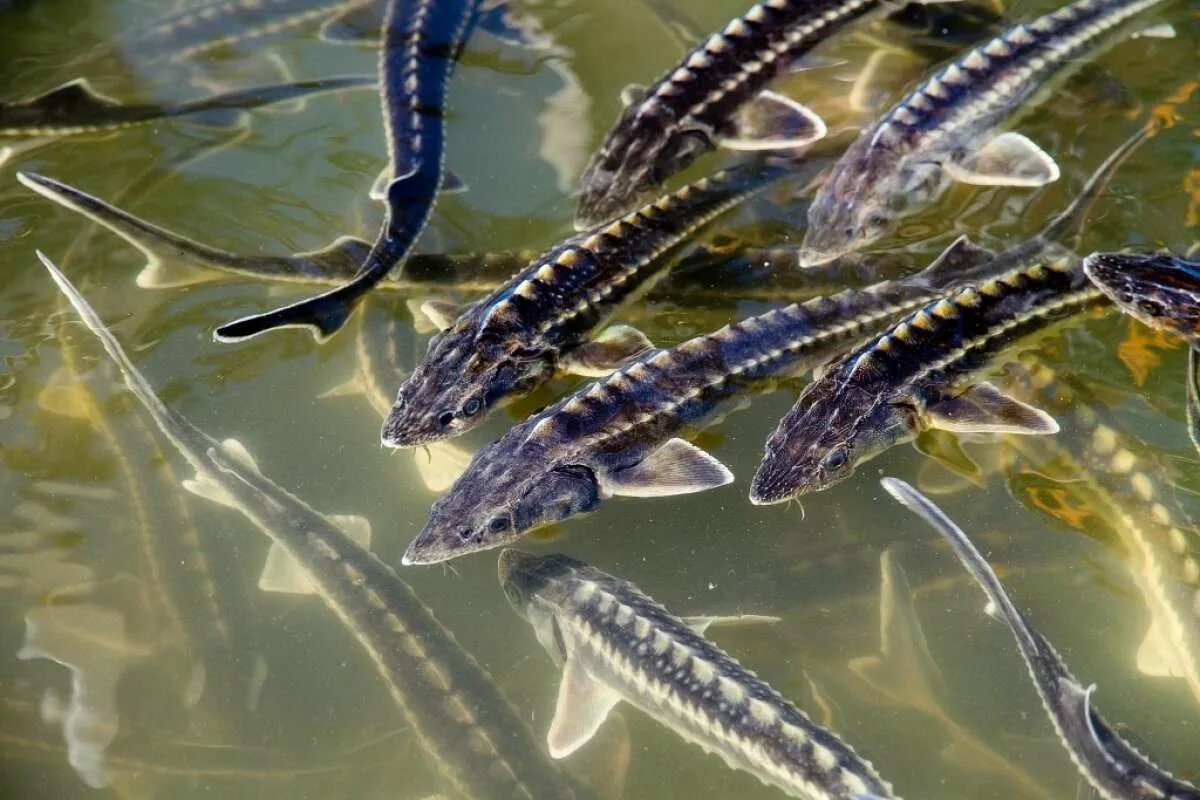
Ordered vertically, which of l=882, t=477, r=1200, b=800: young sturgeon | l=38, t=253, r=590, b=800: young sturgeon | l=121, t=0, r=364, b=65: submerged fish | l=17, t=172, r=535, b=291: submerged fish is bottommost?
l=38, t=253, r=590, b=800: young sturgeon

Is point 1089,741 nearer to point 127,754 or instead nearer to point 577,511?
point 577,511

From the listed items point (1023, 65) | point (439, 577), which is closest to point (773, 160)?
point (1023, 65)

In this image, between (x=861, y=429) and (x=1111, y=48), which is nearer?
(x=861, y=429)

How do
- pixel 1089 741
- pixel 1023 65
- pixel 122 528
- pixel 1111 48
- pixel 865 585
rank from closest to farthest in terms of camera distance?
pixel 1089 741, pixel 865 585, pixel 122 528, pixel 1023 65, pixel 1111 48

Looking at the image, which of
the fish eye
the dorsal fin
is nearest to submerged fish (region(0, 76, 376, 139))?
the dorsal fin

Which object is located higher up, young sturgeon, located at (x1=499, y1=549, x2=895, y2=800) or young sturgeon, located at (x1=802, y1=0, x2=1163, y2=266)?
young sturgeon, located at (x1=802, y1=0, x2=1163, y2=266)

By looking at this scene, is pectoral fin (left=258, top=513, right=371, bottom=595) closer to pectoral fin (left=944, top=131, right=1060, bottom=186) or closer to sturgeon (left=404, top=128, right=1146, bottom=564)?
sturgeon (left=404, top=128, right=1146, bottom=564)

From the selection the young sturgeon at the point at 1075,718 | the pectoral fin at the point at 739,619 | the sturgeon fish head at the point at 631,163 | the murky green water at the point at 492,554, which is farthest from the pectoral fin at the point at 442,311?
the young sturgeon at the point at 1075,718
